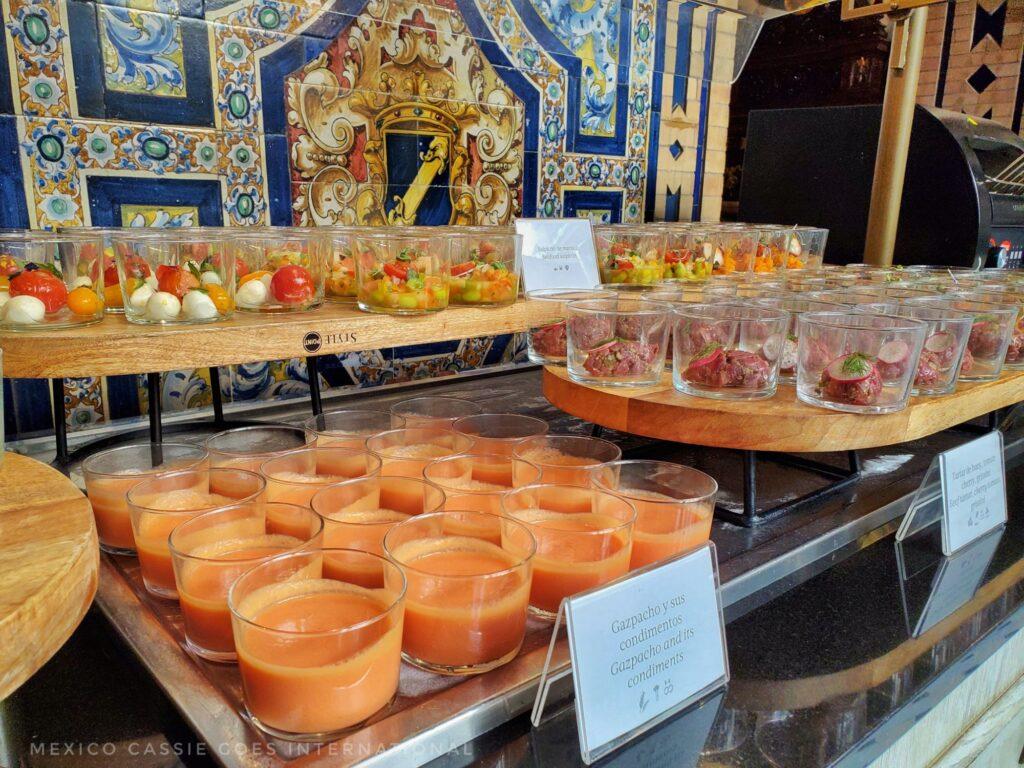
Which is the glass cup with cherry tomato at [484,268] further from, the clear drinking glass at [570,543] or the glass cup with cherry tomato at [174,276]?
the clear drinking glass at [570,543]

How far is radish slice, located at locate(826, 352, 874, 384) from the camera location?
1247 mm

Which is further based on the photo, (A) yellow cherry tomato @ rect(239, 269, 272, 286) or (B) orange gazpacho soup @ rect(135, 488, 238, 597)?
(A) yellow cherry tomato @ rect(239, 269, 272, 286)

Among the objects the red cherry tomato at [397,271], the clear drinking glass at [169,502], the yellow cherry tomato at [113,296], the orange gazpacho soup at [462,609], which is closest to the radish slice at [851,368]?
the orange gazpacho soup at [462,609]

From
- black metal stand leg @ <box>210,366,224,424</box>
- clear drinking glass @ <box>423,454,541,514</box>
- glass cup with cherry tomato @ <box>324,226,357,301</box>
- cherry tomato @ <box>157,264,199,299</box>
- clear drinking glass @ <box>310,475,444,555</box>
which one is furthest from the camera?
black metal stand leg @ <box>210,366,224,424</box>

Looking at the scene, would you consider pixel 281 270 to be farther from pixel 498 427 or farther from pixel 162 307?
pixel 498 427

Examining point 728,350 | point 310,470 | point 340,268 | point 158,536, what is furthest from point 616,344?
point 158,536

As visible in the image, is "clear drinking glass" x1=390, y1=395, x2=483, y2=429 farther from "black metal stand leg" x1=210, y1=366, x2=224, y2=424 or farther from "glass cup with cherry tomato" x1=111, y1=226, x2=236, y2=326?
"black metal stand leg" x1=210, y1=366, x2=224, y2=424

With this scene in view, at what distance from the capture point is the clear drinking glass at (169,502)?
3.15ft

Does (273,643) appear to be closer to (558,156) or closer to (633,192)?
(558,156)

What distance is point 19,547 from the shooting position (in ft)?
1.98

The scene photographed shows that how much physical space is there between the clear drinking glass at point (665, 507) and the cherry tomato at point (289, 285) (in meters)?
0.73

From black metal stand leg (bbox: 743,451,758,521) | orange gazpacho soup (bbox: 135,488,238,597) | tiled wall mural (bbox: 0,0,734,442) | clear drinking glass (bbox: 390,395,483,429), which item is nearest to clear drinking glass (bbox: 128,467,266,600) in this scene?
orange gazpacho soup (bbox: 135,488,238,597)

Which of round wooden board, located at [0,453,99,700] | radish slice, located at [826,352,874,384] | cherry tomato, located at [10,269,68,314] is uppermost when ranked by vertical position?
cherry tomato, located at [10,269,68,314]

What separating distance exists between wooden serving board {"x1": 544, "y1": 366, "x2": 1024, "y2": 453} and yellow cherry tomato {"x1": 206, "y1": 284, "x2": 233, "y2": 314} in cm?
63
